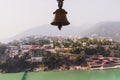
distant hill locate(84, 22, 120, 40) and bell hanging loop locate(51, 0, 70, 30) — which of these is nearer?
bell hanging loop locate(51, 0, 70, 30)

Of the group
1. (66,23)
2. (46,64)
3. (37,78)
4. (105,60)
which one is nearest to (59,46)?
(46,64)

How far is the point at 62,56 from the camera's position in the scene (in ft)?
88.0

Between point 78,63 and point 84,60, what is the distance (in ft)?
1.95

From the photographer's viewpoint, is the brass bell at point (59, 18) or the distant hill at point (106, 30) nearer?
the brass bell at point (59, 18)

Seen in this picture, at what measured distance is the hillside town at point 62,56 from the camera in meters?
25.8

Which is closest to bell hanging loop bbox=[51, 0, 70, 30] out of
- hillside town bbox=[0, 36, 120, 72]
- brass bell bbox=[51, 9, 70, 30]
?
brass bell bbox=[51, 9, 70, 30]

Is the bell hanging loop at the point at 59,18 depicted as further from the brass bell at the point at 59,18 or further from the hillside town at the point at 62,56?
the hillside town at the point at 62,56

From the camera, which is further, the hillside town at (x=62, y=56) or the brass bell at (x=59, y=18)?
the hillside town at (x=62, y=56)

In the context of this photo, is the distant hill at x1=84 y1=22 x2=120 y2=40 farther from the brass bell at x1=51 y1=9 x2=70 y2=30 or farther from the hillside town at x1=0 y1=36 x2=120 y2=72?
the brass bell at x1=51 y1=9 x2=70 y2=30

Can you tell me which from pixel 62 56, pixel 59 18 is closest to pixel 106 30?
pixel 62 56

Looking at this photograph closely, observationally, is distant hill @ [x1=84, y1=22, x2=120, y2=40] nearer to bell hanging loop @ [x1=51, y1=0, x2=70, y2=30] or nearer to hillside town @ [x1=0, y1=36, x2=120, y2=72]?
hillside town @ [x1=0, y1=36, x2=120, y2=72]

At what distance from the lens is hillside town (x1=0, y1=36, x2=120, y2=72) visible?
25.8 meters

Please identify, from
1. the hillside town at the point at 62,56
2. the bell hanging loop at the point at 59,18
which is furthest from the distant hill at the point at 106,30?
the bell hanging loop at the point at 59,18

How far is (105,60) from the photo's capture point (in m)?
27.2
